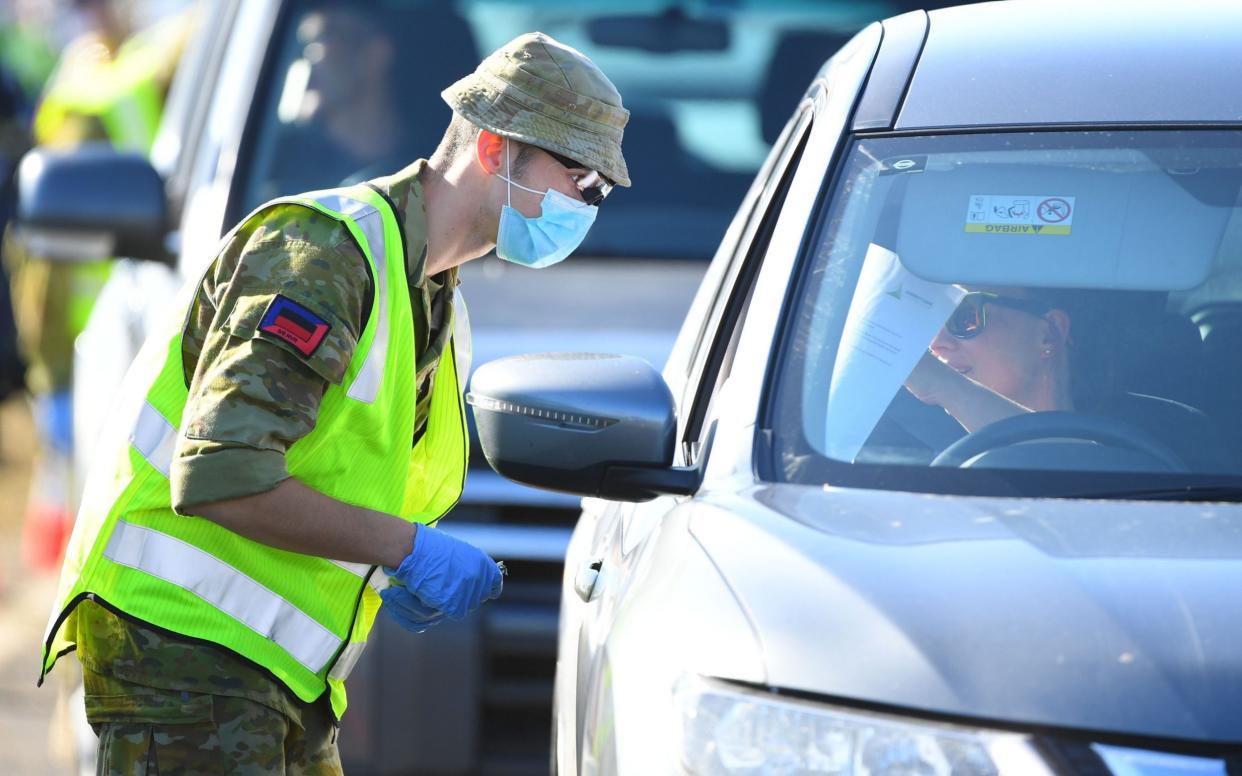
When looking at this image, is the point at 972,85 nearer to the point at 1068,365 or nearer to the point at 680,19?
the point at 1068,365

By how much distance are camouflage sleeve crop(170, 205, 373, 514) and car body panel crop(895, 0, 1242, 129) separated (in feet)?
3.01

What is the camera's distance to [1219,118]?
2.88 metres

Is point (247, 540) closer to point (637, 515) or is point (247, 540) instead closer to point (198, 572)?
point (198, 572)

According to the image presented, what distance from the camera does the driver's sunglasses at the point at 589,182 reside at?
2947mm

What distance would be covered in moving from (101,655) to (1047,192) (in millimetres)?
1535

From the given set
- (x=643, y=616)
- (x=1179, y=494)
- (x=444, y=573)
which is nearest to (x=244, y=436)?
(x=444, y=573)

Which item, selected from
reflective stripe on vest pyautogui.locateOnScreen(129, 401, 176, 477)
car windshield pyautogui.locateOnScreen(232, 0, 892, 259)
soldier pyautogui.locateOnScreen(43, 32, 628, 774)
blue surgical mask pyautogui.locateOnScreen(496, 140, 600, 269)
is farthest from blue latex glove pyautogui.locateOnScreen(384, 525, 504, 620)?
car windshield pyautogui.locateOnScreen(232, 0, 892, 259)

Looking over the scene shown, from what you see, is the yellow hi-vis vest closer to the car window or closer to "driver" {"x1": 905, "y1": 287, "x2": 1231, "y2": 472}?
the car window

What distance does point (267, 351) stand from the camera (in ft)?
8.34

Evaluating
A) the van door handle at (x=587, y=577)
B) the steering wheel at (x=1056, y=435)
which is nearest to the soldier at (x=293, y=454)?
the van door handle at (x=587, y=577)

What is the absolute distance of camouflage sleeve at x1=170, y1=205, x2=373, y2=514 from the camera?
2529 mm

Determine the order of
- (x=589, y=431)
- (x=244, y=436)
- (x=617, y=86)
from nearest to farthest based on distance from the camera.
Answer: (x=244, y=436) → (x=589, y=431) → (x=617, y=86)

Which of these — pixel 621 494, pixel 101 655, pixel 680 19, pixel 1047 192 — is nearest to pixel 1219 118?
pixel 1047 192

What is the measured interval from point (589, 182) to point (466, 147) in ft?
0.69
